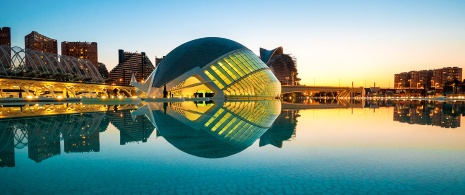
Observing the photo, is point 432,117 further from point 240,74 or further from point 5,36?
point 5,36

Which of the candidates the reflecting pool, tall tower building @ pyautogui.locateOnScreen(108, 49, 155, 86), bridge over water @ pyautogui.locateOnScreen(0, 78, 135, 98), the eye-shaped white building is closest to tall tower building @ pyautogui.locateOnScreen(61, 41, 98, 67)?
tall tower building @ pyautogui.locateOnScreen(108, 49, 155, 86)

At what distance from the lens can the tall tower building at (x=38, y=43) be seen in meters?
129

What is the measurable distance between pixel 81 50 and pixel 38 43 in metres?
45.6

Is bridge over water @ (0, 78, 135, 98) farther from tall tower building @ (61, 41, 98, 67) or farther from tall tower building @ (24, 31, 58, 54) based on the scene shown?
tall tower building @ (61, 41, 98, 67)

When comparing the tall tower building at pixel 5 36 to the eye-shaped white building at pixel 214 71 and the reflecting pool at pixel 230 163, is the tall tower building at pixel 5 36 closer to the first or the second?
the eye-shaped white building at pixel 214 71

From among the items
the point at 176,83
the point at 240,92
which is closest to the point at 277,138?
the point at 176,83

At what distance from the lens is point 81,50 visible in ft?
582

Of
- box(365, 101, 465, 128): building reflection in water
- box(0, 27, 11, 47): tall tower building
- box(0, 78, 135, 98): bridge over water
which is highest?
box(0, 27, 11, 47): tall tower building

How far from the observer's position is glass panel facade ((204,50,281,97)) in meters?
55.0

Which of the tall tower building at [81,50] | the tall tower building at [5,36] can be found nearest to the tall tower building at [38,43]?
the tall tower building at [81,50]

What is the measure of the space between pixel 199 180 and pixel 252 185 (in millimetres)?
894

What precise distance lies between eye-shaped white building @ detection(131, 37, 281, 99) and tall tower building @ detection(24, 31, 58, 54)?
98774 mm

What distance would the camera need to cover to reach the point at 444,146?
317 inches

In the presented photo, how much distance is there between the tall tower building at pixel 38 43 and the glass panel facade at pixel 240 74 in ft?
360
